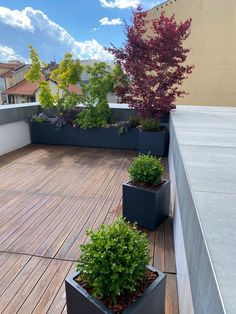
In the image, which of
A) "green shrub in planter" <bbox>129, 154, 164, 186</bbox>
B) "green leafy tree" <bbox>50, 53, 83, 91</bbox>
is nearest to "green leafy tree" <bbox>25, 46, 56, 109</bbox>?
"green leafy tree" <bbox>50, 53, 83, 91</bbox>

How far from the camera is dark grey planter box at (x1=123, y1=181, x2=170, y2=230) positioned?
8.20 ft

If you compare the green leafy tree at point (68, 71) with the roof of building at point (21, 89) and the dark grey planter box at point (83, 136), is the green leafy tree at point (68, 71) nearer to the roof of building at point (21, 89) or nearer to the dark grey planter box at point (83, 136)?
the dark grey planter box at point (83, 136)

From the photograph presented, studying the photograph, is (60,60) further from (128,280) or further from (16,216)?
(128,280)

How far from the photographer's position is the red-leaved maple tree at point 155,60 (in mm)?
4730

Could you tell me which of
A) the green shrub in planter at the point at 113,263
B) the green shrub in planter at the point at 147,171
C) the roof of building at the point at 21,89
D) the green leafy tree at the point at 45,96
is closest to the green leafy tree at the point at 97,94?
the green leafy tree at the point at 45,96

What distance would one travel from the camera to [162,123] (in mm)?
5648

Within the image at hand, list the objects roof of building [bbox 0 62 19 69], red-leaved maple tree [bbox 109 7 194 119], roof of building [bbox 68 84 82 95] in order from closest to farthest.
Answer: red-leaved maple tree [bbox 109 7 194 119]
roof of building [bbox 68 84 82 95]
roof of building [bbox 0 62 19 69]

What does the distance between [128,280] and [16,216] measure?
6.80 feet

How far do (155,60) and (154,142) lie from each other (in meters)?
1.64

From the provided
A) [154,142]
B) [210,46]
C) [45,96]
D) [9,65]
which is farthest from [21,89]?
[154,142]

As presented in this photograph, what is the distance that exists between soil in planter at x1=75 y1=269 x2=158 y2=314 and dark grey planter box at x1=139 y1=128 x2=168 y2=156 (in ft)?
12.9

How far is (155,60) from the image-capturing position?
4891mm

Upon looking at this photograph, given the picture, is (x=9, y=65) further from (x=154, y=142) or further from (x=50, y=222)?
(x=50, y=222)

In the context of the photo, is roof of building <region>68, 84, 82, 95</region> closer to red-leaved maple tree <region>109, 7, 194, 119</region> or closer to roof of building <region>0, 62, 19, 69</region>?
red-leaved maple tree <region>109, 7, 194, 119</region>
